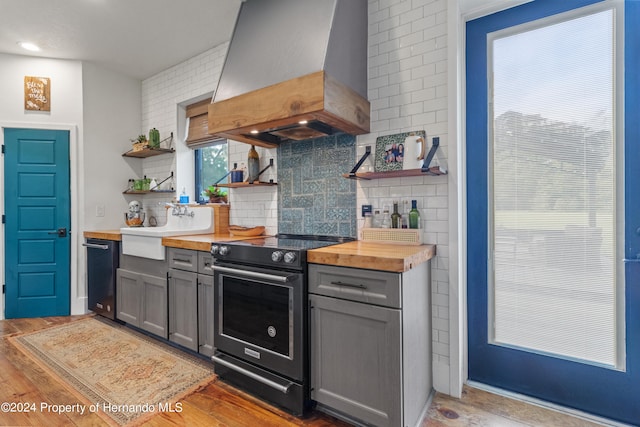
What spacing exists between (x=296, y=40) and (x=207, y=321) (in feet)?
6.70

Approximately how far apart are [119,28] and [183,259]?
2.33 m

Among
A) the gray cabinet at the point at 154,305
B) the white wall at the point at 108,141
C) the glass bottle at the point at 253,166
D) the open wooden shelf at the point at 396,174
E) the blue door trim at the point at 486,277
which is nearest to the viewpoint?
the blue door trim at the point at 486,277

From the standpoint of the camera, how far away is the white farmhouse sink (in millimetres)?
2721

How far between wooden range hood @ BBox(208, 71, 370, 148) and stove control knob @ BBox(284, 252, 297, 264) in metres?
0.83

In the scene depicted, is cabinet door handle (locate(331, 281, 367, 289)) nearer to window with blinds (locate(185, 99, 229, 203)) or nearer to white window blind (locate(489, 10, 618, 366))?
white window blind (locate(489, 10, 618, 366))

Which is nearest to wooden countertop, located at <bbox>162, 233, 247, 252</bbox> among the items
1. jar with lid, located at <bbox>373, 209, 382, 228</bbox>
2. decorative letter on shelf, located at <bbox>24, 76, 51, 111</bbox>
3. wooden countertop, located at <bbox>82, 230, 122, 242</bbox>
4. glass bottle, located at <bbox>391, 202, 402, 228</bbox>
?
wooden countertop, located at <bbox>82, 230, 122, 242</bbox>

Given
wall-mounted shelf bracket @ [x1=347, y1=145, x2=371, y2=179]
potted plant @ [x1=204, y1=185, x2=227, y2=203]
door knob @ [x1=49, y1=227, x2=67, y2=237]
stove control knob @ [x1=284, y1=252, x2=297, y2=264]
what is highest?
wall-mounted shelf bracket @ [x1=347, y1=145, x2=371, y2=179]

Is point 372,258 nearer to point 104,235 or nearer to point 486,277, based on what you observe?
point 486,277

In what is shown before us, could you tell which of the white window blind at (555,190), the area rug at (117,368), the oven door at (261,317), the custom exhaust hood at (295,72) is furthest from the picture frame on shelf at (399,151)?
the area rug at (117,368)

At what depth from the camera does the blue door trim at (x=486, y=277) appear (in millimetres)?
1758

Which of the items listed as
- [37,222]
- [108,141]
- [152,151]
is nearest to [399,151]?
[152,151]

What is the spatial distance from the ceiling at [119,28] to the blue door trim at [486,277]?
2.04 m

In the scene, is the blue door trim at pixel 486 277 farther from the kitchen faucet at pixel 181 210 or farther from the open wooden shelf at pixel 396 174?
the kitchen faucet at pixel 181 210

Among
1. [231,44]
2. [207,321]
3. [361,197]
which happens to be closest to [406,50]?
[361,197]
